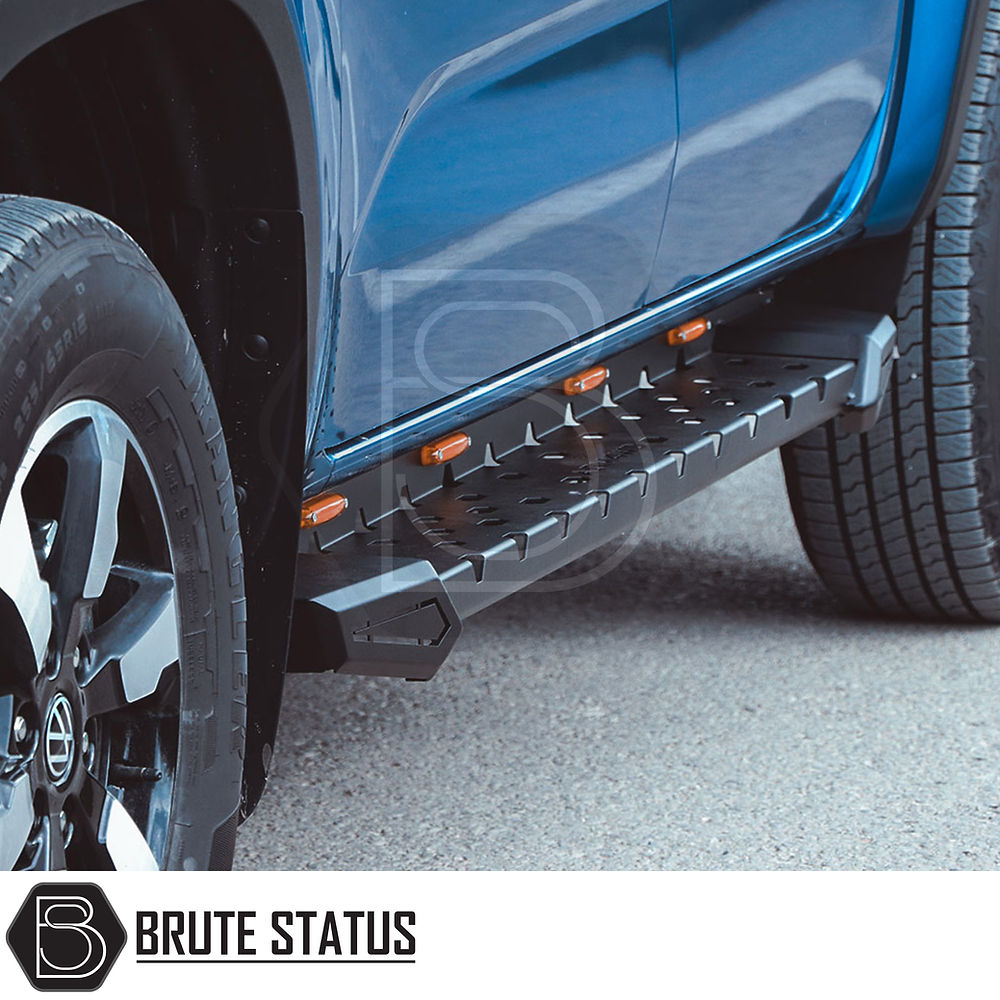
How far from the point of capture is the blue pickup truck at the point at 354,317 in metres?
1.23

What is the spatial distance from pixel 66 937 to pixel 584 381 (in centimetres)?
111

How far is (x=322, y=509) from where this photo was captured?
169cm

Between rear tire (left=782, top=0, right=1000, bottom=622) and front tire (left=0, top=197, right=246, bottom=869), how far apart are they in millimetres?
1516

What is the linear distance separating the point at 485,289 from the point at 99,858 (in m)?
0.71

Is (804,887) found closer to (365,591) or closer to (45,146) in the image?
(365,591)

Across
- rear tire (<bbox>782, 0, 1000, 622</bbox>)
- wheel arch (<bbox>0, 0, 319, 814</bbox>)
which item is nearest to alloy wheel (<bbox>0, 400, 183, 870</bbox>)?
wheel arch (<bbox>0, 0, 319, 814</bbox>)

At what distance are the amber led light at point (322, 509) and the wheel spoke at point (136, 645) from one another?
32 centimetres

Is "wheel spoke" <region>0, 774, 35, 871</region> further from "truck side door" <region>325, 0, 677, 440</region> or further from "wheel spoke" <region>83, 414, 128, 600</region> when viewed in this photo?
"truck side door" <region>325, 0, 677, 440</region>

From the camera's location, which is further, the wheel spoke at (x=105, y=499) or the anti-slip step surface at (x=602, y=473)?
the anti-slip step surface at (x=602, y=473)

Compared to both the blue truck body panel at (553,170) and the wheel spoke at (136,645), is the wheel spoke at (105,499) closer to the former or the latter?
the wheel spoke at (136,645)

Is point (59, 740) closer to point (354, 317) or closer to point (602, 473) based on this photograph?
point (354, 317)

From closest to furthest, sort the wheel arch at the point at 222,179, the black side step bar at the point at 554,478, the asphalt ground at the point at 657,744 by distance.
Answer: the wheel arch at the point at 222,179, the black side step bar at the point at 554,478, the asphalt ground at the point at 657,744

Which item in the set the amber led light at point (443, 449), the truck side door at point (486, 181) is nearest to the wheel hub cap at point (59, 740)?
the truck side door at point (486, 181)

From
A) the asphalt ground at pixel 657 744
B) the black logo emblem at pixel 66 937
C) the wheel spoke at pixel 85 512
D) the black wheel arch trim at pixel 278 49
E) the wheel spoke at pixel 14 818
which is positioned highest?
the black wheel arch trim at pixel 278 49
